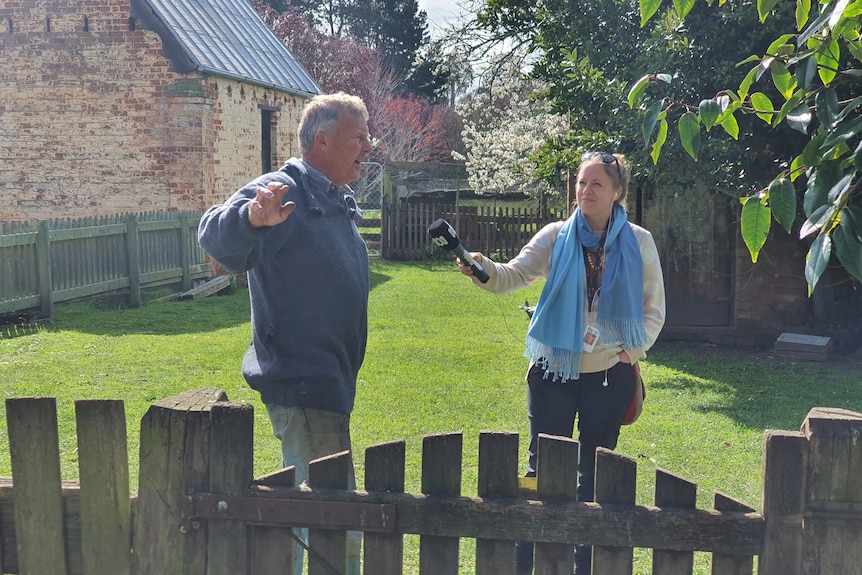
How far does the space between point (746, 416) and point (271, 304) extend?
5663mm

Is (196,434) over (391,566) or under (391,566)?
over

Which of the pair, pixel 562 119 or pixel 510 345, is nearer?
pixel 510 345

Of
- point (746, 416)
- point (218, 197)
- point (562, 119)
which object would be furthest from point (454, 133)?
point (746, 416)

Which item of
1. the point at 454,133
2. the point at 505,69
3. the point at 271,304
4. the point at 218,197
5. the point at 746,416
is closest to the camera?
the point at 271,304

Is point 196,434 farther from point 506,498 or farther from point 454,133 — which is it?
point 454,133

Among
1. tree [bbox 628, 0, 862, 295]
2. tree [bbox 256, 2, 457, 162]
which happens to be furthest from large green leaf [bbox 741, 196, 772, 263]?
tree [bbox 256, 2, 457, 162]

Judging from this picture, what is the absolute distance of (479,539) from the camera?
2.63m

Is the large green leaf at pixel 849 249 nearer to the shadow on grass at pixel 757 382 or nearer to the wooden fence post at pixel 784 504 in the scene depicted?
Result: the wooden fence post at pixel 784 504

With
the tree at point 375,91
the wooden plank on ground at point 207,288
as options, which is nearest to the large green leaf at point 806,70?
the wooden plank on ground at point 207,288

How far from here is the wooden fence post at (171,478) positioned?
2.64 metres

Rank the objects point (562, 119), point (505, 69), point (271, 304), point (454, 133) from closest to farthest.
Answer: point (271, 304), point (505, 69), point (562, 119), point (454, 133)

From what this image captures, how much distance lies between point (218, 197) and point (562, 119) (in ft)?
28.9

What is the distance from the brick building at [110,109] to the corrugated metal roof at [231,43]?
5cm

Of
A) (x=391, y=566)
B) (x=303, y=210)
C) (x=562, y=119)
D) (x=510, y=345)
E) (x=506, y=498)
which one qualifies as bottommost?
(x=510, y=345)
